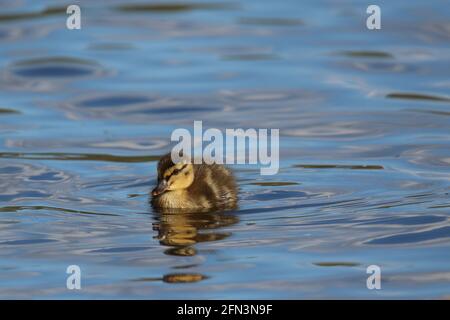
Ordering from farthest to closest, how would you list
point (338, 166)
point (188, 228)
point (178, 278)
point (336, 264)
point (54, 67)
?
point (54, 67), point (338, 166), point (188, 228), point (336, 264), point (178, 278)

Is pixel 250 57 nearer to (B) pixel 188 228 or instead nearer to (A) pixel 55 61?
(A) pixel 55 61

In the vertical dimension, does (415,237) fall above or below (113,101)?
below

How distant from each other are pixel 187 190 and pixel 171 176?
19 centimetres

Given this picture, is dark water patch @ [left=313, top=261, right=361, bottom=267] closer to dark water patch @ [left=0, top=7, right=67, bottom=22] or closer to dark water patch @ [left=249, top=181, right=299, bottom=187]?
dark water patch @ [left=249, top=181, right=299, bottom=187]

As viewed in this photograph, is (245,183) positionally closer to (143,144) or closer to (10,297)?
(143,144)

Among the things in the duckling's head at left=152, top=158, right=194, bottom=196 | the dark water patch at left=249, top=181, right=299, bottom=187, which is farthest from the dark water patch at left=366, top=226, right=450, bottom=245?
the duckling's head at left=152, top=158, right=194, bottom=196

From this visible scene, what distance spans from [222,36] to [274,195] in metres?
5.76

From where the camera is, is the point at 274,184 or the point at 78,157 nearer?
the point at 274,184

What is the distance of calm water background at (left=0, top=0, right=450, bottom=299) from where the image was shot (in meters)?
7.34

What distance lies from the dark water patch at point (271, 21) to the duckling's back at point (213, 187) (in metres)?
5.87

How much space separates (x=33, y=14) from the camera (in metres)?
15.2

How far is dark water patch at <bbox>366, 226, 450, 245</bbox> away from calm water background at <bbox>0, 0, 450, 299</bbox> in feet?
0.04

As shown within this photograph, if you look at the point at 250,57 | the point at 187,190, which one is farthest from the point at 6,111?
the point at 187,190

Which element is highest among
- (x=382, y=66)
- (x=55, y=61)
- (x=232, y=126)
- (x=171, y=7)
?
(x=171, y=7)
